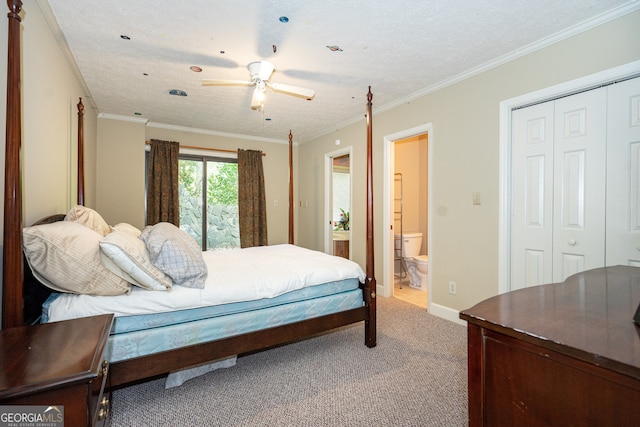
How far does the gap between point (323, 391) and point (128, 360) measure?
3.77ft

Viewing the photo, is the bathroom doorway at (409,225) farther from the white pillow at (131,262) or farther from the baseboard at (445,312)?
the white pillow at (131,262)

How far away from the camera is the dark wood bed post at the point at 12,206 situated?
1209 mm

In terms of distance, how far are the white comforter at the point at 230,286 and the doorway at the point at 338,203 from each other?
6.81ft

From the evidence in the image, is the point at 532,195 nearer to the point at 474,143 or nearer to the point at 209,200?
the point at 474,143

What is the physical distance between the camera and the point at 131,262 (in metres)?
1.61

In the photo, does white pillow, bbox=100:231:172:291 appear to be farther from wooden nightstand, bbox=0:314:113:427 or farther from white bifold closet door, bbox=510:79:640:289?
white bifold closet door, bbox=510:79:640:289

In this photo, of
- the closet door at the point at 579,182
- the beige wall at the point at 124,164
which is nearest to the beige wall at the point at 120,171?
the beige wall at the point at 124,164

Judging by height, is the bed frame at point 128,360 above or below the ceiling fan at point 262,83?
below

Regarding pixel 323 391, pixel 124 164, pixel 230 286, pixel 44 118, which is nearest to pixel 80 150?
pixel 44 118

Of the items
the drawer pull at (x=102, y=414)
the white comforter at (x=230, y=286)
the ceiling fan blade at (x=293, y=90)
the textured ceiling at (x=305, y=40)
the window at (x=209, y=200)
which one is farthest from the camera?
the window at (x=209, y=200)

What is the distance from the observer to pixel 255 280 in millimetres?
2018

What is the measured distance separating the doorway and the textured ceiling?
1511 mm

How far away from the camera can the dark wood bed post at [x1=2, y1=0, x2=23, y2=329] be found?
121 centimetres

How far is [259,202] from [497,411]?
4844 millimetres
